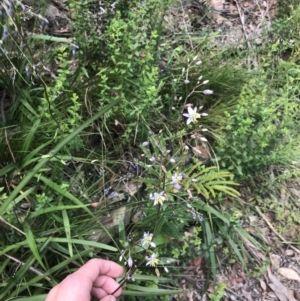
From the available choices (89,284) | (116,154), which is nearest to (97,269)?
(89,284)

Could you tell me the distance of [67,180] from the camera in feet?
7.52

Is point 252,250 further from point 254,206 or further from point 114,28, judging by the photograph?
point 114,28

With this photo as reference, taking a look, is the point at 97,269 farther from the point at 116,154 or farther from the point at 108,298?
the point at 116,154

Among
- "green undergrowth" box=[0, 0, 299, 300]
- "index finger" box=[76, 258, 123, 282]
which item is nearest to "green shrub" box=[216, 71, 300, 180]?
"green undergrowth" box=[0, 0, 299, 300]

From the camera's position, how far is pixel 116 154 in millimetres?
2508

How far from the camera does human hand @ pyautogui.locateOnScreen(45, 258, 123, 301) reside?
55.2 inches

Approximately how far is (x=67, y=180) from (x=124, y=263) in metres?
0.54

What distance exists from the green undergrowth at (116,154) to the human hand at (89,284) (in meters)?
0.21

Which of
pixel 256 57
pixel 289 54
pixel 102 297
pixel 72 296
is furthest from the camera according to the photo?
pixel 289 54

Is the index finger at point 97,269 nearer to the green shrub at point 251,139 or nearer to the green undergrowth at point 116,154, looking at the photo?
the green undergrowth at point 116,154

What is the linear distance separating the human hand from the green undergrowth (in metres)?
0.21

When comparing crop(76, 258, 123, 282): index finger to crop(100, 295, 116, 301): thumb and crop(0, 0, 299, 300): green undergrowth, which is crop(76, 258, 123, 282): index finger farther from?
crop(0, 0, 299, 300): green undergrowth

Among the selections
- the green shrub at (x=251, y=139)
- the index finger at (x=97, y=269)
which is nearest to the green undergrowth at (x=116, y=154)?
the green shrub at (x=251, y=139)

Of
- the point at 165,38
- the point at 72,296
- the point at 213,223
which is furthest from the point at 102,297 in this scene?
the point at 165,38
